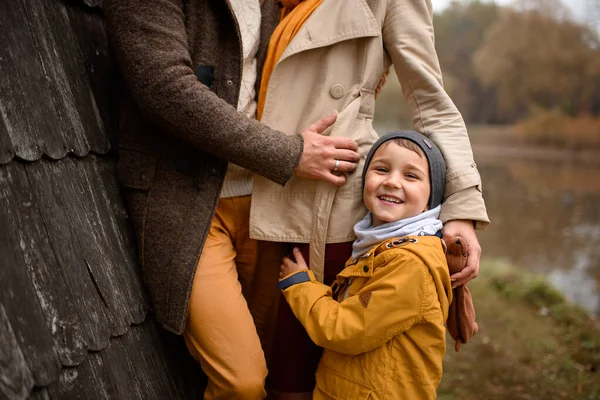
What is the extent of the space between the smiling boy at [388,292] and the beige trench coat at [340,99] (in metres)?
0.07

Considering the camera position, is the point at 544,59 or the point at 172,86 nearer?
the point at 172,86

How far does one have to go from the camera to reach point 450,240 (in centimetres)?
188

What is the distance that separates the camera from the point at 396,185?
6.12ft

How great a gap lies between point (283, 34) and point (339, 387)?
4.18 feet

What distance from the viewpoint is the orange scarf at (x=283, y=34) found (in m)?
1.91

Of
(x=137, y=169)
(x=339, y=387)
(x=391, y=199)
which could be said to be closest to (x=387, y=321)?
(x=339, y=387)

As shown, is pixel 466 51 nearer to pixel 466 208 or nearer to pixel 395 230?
pixel 466 208

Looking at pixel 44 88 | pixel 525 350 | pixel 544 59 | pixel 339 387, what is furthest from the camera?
pixel 544 59

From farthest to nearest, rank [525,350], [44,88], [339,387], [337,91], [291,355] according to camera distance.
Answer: [525,350]
[291,355]
[337,91]
[339,387]
[44,88]

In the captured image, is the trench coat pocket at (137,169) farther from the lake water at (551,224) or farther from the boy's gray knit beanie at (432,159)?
the lake water at (551,224)

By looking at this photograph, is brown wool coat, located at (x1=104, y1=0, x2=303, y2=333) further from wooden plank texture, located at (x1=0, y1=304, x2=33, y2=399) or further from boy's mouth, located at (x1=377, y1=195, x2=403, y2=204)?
wooden plank texture, located at (x1=0, y1=304, x2=33, y2=399)

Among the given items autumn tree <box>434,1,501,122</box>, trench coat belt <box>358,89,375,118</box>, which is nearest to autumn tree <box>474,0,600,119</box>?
autumn tree <box>434,1,501,122</box>

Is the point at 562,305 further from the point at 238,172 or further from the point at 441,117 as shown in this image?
the point at 238,172

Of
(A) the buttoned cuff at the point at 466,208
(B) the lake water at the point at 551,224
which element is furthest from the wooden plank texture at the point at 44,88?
(B) the lake water at the point at 551,224
